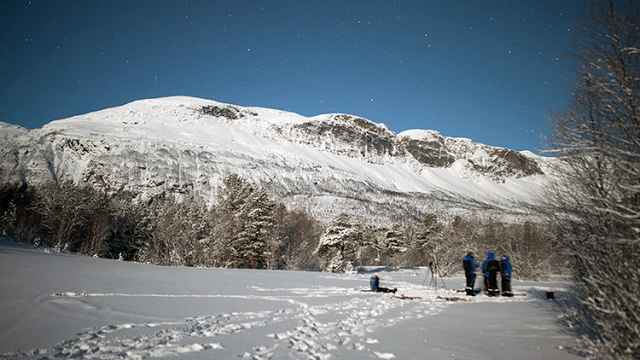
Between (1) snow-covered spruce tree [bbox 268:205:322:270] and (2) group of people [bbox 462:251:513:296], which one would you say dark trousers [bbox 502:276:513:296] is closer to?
(2) group of people [bbox 462:251:513:296]

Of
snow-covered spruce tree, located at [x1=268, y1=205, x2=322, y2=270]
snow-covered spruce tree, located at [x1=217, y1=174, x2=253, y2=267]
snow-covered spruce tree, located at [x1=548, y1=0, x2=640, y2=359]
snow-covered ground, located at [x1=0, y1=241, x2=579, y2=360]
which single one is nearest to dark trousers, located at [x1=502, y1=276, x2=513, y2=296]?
snow-covered ground, located at [x1=0, y1=241, x2=579, y2=360]

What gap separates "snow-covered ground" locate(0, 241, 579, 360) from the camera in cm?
371

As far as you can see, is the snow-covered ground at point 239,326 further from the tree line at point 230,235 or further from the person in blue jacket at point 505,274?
the tree line at point 230,235

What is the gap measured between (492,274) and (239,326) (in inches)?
381

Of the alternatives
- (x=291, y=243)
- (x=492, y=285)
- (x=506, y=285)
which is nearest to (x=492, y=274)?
(x=492, y=285)

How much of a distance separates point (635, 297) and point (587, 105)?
3.07 meters

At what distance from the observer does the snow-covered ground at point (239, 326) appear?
371cm

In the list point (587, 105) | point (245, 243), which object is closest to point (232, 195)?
point (245, 243)

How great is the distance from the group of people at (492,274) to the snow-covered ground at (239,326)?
81.5 inches

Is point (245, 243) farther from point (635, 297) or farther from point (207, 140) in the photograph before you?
point (207, 140)

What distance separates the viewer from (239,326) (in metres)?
5.11

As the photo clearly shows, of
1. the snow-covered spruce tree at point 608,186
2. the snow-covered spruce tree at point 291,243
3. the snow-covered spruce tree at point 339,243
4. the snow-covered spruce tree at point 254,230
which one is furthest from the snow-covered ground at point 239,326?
the snow-covered spruce tree at point 339,243

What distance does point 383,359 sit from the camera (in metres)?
3.76

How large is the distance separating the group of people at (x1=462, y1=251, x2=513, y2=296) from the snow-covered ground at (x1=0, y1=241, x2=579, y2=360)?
81.5 inches
